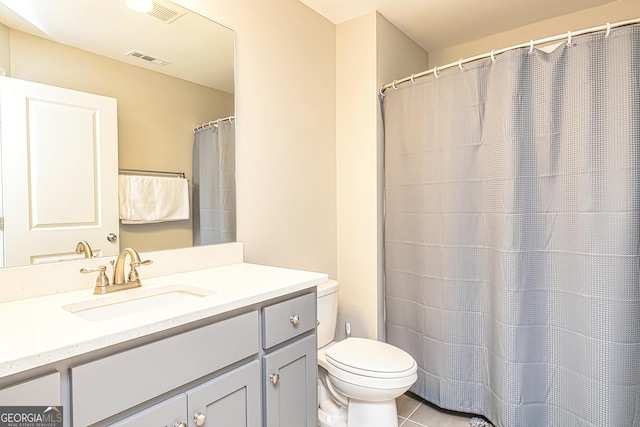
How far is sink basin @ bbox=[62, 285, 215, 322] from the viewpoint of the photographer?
1.08m

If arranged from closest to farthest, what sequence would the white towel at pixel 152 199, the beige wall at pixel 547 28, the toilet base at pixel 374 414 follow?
the white towel at pixel 152 199 → the toilet base at pixel 374 414 → the beige wall at pixel 547 28

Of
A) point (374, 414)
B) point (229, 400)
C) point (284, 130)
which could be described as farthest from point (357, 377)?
point (284, 130)

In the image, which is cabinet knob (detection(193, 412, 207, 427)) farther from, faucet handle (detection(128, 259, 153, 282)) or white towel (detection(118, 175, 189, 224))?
white towel (detection(118, 175, 189, 224))

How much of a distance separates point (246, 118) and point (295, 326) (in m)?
1.04

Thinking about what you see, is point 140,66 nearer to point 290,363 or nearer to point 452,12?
point 290,363

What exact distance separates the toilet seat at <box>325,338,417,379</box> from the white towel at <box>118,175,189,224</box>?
0.97 metres

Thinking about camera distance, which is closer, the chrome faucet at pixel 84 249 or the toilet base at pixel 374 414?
the chrome faucet at pixel 84 249

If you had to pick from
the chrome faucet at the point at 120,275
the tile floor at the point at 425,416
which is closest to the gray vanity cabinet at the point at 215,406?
the chrome faucet at the point at 120,275

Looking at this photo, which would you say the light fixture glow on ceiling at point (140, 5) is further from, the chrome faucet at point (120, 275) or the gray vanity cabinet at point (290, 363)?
the gray vanity cabinet at point (290, 363)

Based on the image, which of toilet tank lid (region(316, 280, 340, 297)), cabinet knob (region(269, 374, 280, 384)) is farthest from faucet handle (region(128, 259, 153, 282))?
toilet tank lid (region(316, 280, 340, 297))

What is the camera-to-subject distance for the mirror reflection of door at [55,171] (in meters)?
1.07

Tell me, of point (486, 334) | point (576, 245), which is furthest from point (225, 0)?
point (486, 334)

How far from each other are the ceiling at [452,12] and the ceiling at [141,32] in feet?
2.56

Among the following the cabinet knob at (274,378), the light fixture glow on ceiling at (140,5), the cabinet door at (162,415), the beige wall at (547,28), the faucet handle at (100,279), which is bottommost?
the cabinet knob at (274,378)
